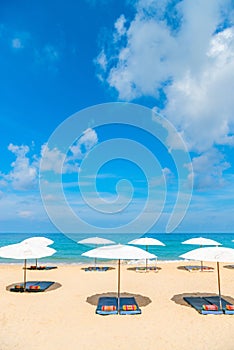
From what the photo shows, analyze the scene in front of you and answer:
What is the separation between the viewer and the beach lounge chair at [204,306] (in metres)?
8.11

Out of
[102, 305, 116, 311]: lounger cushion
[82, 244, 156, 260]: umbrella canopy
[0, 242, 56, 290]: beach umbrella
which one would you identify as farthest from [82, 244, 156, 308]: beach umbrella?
[0, 242, 56, 290]: beach umbrella

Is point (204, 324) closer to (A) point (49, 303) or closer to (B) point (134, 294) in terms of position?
(B) point (134, 294)

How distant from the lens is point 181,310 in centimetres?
853

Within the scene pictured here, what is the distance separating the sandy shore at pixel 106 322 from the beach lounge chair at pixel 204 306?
0.58ft

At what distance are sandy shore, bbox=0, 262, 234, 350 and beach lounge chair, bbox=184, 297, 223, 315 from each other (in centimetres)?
18

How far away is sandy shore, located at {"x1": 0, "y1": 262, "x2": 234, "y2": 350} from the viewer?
616 centimetres

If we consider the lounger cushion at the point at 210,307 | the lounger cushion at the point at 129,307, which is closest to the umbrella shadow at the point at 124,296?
the lounger cushion at the point at 129,307

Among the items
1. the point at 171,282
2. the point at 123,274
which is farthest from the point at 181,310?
the point at 123,274

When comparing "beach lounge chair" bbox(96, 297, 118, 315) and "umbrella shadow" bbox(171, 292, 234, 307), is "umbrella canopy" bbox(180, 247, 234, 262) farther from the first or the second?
"beach lounge chair" bbox(96, 297, 118, 315)

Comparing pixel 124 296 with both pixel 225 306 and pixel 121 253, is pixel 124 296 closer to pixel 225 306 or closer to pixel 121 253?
pixel 121 253

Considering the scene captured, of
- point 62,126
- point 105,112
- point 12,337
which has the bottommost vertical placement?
point 12,337

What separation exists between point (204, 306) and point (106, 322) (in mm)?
2822

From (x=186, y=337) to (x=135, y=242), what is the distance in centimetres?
926

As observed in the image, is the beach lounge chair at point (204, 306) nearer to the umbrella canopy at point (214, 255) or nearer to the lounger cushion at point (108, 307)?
the umbrella canopy at point (214, 255)
